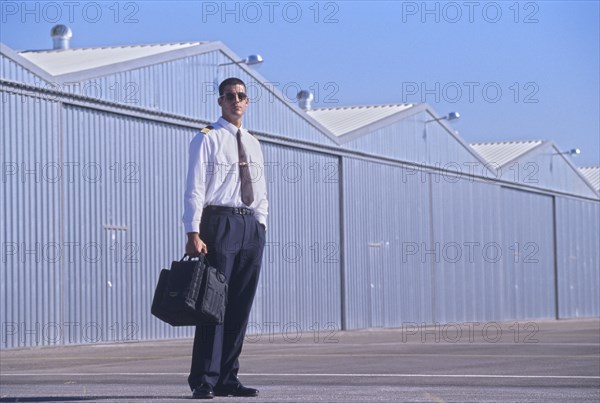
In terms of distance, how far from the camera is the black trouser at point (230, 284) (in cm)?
709

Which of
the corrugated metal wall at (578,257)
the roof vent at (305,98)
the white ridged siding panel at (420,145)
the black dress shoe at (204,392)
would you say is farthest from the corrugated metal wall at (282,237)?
the black dress shoe at (204,392)

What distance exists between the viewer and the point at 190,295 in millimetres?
6703

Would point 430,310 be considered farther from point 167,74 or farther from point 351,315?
point 167,74

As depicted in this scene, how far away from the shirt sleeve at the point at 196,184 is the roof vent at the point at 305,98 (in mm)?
32536

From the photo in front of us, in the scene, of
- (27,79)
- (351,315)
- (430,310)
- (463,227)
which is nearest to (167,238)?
(27,79)

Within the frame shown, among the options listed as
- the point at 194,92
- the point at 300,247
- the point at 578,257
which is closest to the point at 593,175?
the point at 578,257

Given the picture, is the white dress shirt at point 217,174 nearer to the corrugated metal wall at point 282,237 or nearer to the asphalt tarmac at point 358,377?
the asphalt tarmac at point 358,377

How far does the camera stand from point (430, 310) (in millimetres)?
38406

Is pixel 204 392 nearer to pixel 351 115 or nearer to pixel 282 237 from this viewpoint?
pixel 282 237

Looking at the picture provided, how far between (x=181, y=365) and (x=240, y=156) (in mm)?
5829

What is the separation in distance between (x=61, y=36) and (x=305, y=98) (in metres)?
13.3

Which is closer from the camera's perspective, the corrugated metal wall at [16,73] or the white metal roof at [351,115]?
the corrugated metal wall at [16,73]

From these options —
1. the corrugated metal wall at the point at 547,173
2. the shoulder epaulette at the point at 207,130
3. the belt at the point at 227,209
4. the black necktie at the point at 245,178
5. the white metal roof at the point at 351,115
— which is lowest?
the belt at the point at 227,209

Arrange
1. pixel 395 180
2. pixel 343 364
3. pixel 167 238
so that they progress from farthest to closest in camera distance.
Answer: pixel 395 180 < pixel 167 238 < pixel 343 364
